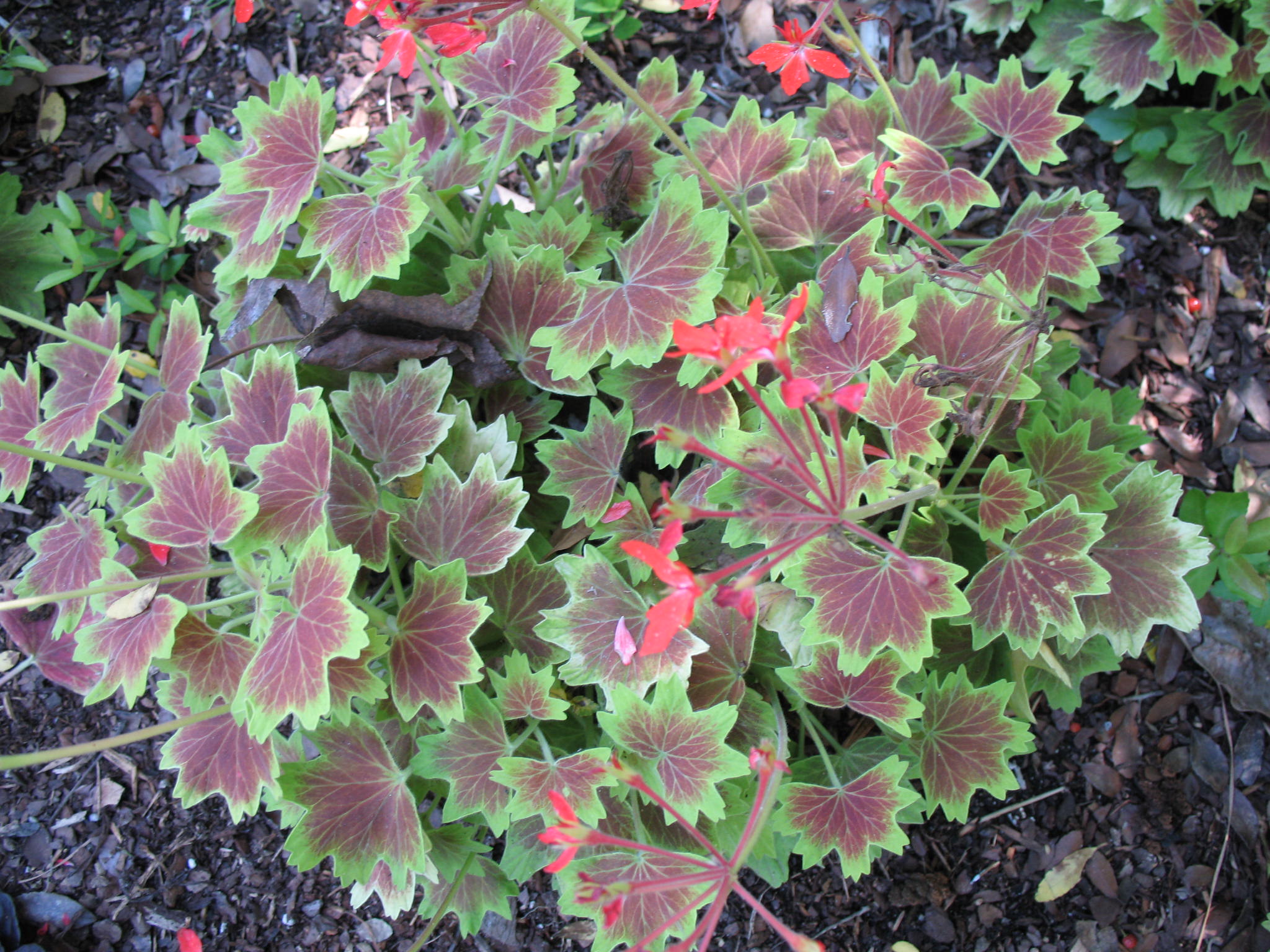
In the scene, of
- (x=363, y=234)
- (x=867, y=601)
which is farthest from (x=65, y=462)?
(x=867, y=601)

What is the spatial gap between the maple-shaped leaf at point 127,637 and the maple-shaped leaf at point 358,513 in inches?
12.3

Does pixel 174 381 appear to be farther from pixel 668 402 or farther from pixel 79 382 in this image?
pixel 668 402

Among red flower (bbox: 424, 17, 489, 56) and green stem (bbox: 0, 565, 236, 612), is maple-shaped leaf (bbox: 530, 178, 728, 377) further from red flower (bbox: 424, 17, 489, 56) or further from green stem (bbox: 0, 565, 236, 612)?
green stem (bbox: 0, 565, 236, 612)

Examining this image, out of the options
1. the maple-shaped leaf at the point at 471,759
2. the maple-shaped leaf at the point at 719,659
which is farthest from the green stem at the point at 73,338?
the maple-shaped leaf at the point at 719,659

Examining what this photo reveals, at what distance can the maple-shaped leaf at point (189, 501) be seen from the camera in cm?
148

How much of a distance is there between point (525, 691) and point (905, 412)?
0.83 m

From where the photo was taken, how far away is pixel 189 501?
1.51 m

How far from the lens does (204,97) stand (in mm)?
2830

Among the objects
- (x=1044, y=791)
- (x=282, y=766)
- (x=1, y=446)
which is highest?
(x=1, y=446)

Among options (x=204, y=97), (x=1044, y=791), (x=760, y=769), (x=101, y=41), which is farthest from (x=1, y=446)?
(x=1044, y=791)

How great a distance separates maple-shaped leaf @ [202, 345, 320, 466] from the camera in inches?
65.0

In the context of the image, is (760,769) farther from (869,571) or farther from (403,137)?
(403,137)

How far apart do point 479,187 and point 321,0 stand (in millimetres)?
964

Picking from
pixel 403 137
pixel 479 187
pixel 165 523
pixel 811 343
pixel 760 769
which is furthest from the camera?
pixel 479 187
